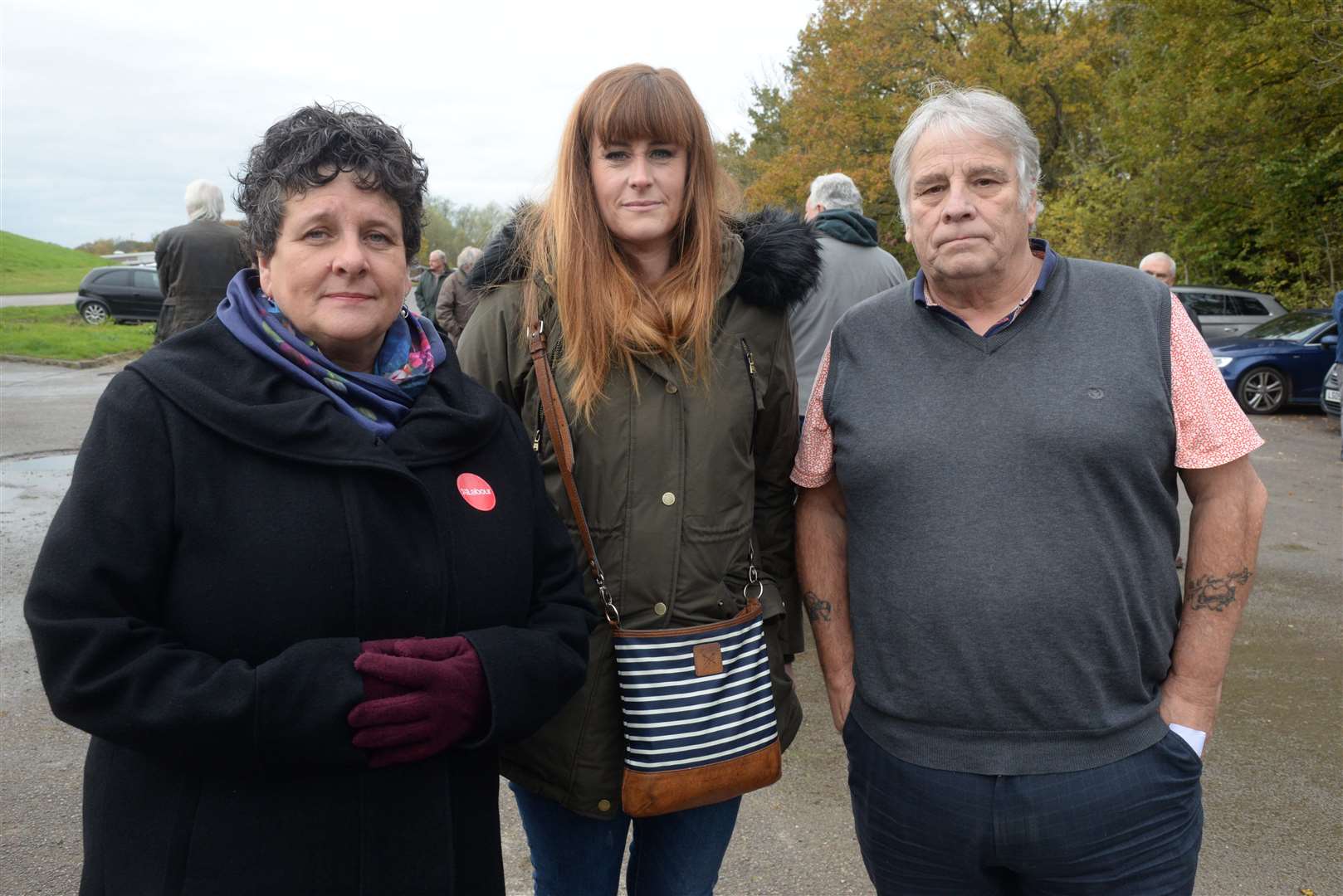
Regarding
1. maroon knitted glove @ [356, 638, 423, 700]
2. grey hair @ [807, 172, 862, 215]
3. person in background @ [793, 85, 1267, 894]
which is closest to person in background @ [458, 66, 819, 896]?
person in background @ [793, 85, 1267, 894]

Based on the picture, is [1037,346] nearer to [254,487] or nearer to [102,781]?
[254,487]

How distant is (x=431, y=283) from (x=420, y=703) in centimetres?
1433

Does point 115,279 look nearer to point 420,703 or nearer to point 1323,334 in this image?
point 1323,334

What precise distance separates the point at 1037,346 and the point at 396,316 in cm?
128

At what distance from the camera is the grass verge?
17.0 meters

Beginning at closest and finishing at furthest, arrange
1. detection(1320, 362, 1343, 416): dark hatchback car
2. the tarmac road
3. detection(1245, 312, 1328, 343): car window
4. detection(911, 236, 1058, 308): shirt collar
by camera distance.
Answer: detection(911, 236, 1058, 308): shirt collar < the tarmac road < detection(1320, 362, 1343, 416): dark hatchback car < detection(1245, 312, 1328, 343): car window

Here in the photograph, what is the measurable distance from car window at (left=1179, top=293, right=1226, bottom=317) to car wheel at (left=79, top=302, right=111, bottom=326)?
23014 millimetres

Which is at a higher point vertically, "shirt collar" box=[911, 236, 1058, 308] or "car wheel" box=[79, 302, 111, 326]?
"shirt collar" box=[911, 236, 1058, 308]

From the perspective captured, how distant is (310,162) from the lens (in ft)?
6.04

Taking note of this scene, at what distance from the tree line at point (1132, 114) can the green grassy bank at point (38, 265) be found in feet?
82.3

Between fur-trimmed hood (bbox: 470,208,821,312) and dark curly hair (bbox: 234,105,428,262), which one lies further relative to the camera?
fur-trimmed hood (bbox: 470,208,821,312)

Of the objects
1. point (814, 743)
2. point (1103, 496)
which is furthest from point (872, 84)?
point (1103, 496)

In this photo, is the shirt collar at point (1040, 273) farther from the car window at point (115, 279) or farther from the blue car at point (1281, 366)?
the car window at point (115, 279)

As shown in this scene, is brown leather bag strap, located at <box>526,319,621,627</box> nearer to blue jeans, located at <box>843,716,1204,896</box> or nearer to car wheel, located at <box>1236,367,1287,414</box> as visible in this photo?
blue jeans, located at <box>843,716,1204,896</box>
